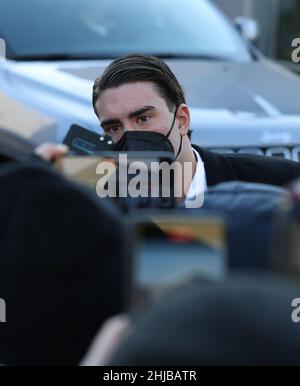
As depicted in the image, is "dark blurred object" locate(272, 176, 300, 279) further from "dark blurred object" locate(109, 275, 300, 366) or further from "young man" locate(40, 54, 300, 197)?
"young man" locate(40, 54, 300, 197)

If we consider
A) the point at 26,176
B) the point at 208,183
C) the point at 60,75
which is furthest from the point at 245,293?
the point at 60,75

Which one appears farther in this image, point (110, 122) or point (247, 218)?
point (110, 122)

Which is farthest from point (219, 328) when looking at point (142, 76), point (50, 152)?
point (142, 76)

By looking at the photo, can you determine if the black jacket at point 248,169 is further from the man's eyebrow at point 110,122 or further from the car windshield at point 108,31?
the car windshield at point 108,31

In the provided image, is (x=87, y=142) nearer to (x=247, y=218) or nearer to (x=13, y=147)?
(x=13, y=147)

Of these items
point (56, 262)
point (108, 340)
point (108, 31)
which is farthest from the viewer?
point (108, 31)

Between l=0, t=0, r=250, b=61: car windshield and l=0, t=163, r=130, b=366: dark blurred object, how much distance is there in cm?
342

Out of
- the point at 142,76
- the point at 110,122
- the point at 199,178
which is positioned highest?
the point at 142,76

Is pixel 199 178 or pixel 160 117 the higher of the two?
pixel 160 117

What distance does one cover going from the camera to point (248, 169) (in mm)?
2736

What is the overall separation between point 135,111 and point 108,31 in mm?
2475

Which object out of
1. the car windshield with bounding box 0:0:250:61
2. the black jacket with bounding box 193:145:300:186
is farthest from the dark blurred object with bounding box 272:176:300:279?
the car windshield with bounding box 0:0:250:61
